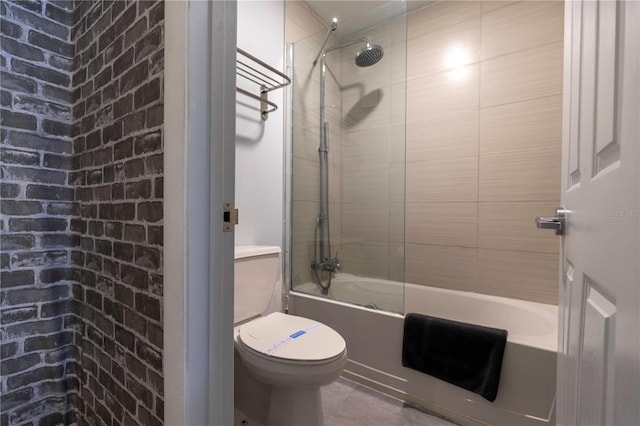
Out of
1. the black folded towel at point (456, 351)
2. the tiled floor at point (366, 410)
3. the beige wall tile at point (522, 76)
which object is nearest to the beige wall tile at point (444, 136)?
the beige wall tile at point (522, 76)

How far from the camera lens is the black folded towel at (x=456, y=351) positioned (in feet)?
4.66

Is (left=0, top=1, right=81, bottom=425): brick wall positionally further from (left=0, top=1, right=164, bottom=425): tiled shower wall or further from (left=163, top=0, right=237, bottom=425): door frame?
(left=163, top=0, right=237, bottom=425): door frame

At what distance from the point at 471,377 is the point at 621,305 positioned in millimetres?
1348

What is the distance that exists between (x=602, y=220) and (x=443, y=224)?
179cm

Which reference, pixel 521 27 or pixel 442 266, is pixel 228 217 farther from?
pixel 521 27

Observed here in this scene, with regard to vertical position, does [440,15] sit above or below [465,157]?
above

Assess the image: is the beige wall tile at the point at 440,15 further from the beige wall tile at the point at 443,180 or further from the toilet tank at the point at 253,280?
the toilet tank at the point at 253,280

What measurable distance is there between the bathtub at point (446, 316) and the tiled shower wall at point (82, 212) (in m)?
1.27

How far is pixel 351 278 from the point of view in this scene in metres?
2.16

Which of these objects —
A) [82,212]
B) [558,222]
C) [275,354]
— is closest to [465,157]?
[558,222]

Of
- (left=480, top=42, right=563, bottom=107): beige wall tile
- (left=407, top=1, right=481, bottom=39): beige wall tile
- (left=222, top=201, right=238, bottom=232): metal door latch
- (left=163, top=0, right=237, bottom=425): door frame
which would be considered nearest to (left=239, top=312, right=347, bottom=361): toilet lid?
(left=163, top=0, right=237, bottom=425): door frame

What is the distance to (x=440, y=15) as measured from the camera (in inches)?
86.3

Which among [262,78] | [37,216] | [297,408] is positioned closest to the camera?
[37,216]

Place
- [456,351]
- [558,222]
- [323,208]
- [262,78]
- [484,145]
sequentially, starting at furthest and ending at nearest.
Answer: [323,208] < [484,145] < [262,78] < [456,351] < [558,222]
